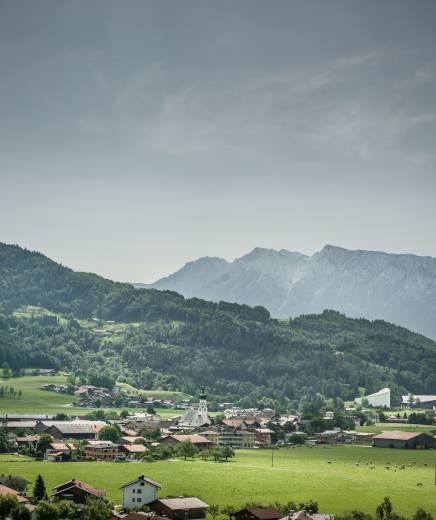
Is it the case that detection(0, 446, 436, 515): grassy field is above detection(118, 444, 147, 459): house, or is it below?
below

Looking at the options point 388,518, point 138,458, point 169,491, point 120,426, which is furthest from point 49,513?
point 120,426

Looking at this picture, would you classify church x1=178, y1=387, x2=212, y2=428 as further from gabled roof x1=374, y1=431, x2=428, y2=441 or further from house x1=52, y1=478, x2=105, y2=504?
house x1=52, y1=478, x2=105, y2=504

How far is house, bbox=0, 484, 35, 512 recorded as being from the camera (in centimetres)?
6225

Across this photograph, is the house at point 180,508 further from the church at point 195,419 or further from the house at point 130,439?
the church at point 195,419

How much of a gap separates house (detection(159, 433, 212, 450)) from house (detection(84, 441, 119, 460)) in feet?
40.5

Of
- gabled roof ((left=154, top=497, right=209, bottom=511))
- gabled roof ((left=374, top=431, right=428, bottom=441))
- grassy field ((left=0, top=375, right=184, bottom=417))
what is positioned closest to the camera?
gabled roof ((left=154, top=497, right=209, bottom=511))

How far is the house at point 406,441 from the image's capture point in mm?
129250

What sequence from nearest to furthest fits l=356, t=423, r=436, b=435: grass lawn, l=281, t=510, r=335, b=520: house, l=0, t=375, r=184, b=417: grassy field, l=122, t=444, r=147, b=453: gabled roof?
l=281, t=510, r=335, b=520: house
l=122, t=444, r=147, b=453: gabled roof
l=356, t=423, r=436, b=435: grass lawn
l=0, t=375, r=184, b=417: grassy field

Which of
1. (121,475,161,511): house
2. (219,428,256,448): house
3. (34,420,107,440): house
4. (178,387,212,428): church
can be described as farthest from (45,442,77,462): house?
(178,387,212,428): church

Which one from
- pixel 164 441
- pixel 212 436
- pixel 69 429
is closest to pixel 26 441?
pixel 69 429

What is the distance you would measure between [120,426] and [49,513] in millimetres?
82342

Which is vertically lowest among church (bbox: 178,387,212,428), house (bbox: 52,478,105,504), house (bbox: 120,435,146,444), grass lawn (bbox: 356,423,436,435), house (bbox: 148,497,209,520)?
house (bbox: 148,497,209,520)

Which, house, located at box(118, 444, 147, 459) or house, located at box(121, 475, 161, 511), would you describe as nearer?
house, located at box(121, 475, 161, 511)

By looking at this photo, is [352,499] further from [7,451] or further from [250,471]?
[7,451]
